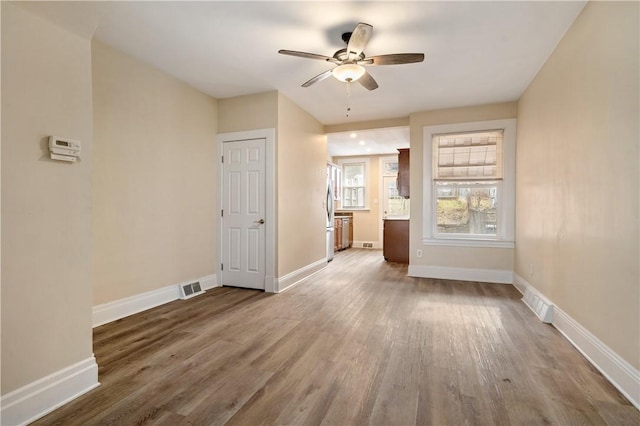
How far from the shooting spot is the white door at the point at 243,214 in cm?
412

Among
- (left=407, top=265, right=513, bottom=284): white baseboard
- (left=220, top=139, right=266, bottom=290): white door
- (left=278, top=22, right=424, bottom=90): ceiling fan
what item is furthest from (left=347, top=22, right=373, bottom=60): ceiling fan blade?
(left=407, top=265, right=513, bottom=284): white baseboard

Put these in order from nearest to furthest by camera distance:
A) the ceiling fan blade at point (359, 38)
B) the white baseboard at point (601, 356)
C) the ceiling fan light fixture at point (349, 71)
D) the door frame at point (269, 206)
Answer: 1. the white baseboard at point (601, 356)
2. the ceiling fan blade at point (359, 38)
3. the ceiling fan light fixture at point (349, 71)
4. the door frame at point (269, 206)

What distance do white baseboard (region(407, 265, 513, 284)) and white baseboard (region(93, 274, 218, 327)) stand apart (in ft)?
11.6

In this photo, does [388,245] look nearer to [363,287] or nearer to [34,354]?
[363,287]

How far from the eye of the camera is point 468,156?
4.77 m

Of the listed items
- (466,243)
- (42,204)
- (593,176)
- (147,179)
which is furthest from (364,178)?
(42,204)

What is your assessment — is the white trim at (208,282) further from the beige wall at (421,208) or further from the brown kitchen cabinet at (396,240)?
the brown kitchen cabinet at (396,240)

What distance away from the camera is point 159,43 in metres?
2.83

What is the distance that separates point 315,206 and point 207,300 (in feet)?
7.74

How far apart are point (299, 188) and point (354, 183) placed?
4447 mm

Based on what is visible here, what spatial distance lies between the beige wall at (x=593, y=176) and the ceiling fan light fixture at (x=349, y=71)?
174 cm

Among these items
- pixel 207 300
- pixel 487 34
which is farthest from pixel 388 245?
pixel 487 34

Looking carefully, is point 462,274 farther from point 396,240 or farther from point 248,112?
point 248,112

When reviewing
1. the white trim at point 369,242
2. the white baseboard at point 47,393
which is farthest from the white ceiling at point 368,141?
the white baseboard at point 47,393
